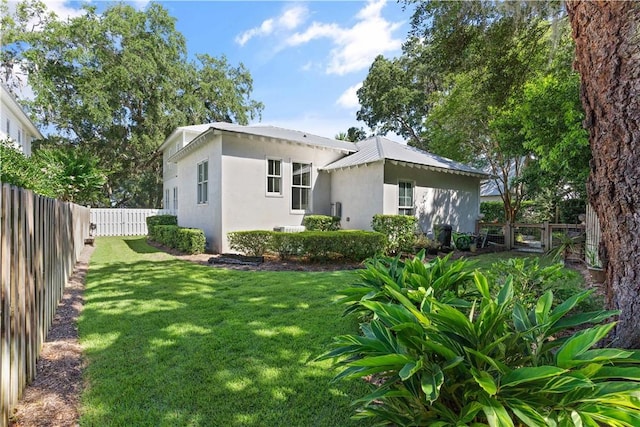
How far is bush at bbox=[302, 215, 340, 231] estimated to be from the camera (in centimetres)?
1179

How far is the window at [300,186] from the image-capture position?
40.3ft

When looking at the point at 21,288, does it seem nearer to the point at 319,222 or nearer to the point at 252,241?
the point at 252,241

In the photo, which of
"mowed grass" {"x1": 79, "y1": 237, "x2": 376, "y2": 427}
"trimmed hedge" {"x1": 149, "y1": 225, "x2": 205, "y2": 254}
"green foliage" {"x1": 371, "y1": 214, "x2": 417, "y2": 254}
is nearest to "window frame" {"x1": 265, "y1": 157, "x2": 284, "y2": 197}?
"trimmed hedge" {"x1": 149, "y1": 225, "x2": 205, "y2": 254}

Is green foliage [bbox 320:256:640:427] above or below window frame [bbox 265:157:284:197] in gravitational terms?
below

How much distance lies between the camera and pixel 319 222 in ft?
38.7

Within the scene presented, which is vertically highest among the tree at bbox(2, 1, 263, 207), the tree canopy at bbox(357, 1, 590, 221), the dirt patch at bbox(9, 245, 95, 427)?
the tree at bbox(2, 1, 263, 207)

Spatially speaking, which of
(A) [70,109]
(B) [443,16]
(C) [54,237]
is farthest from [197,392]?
(A) [70,109]

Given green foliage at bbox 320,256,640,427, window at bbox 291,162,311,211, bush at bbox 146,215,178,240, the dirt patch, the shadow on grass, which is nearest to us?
green foliage at bbox 320,256,640,427

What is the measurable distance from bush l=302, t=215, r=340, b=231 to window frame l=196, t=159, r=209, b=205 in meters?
3.81

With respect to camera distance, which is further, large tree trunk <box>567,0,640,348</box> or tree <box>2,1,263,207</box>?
tree <box>2,1,263,207</box>

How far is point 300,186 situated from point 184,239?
452 cm

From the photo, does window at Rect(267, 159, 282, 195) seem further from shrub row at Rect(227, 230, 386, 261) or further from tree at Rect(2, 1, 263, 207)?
tree at Rect(2, 1, 263, 207)

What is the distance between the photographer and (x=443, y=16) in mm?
7527

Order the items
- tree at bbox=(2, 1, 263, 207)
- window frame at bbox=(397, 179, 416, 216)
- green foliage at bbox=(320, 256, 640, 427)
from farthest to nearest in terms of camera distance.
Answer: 1. tree at bbox=(2, 1, 263, 207)
2. window frame at bbox=(397, 179, 416, 216)
3. green foliage at bbox=(320, 256, 640, 427)
